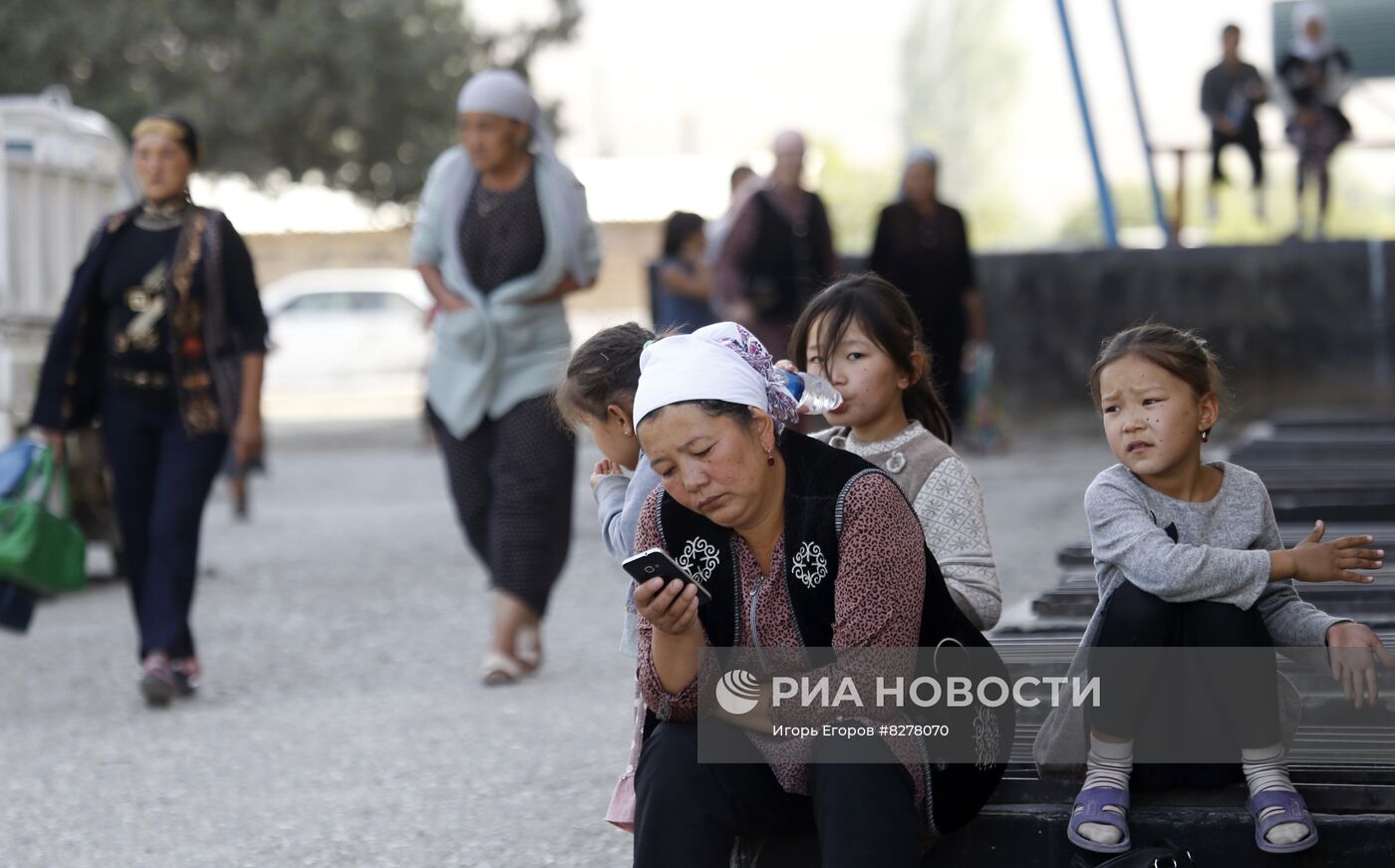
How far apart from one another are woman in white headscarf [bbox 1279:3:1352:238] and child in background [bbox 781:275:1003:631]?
12.5m

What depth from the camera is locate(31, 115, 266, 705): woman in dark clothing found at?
258 inches

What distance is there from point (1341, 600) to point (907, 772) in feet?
6.60

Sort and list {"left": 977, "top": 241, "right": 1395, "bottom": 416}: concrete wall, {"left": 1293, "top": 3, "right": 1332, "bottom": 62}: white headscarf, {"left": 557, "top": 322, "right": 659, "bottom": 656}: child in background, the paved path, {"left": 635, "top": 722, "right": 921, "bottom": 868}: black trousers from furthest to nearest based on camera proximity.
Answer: {"left": 1293, "top": 3, "right": 1332, "bottom": 62}: white headscarf, {"left": 977, "top": 241, "right": 1395, "bottom": 416}: concrete wall, the paved path, {"left": 557, "top": 322, "right": 659, "bottom": 656}: child in background, {"left": 635, "top": 722, "right": 921, "bottom": 868}: black trousers

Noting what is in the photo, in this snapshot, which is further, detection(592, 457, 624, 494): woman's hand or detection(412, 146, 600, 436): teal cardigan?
detection(412, 146, 600, 436): teal cardigan

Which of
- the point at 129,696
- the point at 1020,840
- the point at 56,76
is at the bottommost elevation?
the point at 129,696

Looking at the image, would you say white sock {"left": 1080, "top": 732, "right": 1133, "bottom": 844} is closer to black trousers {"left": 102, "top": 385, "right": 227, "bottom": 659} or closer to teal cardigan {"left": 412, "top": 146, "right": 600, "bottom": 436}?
teal cardigan {"left": 412, "top": 146, "right": 600, "bottom": 436}

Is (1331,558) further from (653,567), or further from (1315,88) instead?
(1315,88)

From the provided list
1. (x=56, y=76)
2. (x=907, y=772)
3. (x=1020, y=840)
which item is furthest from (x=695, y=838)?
(x=56, y=76)

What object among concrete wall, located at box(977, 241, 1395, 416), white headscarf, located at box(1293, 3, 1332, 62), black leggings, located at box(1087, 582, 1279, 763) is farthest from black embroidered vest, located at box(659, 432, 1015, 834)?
white headscarf, located at box(1293, 3, 1332, 62)

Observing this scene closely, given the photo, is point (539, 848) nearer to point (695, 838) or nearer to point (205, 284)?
point (695, 838)

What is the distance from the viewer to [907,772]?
10.4 feet

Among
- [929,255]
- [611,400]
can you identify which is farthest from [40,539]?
[929,255]

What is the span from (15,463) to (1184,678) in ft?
14.5

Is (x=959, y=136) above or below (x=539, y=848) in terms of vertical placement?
above
